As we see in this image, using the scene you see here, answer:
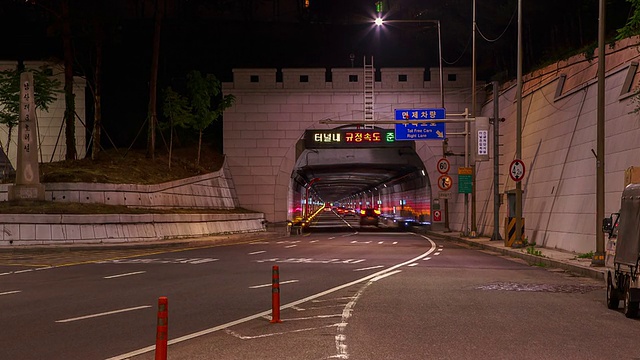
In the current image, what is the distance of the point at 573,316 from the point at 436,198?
136 ft

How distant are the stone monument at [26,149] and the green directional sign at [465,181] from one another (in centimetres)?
2227

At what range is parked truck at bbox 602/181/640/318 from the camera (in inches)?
460

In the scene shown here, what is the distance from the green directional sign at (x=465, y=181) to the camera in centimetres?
4147

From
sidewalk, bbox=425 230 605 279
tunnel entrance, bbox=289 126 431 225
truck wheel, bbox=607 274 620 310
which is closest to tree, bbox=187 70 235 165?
tunnel entrance, bbox=289 126 431 225

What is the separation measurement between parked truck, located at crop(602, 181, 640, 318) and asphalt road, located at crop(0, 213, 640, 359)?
0.33 metres

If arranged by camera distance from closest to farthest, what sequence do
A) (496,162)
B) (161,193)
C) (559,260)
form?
1. (559,260)
2. (496,162)
3. (161,193)

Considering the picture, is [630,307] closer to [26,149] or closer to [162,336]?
[162,336]

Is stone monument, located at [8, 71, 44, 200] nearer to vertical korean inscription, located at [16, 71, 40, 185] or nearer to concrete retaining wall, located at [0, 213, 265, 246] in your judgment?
vertical korean inscription, located at [16, 71, 40, 185]

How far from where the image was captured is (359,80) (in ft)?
A: 170

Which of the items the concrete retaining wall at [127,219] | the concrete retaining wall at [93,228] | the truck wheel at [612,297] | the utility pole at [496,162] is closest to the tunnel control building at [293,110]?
the concrete retaining wall at [127,219]

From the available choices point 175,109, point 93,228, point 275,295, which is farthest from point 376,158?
point 275,295

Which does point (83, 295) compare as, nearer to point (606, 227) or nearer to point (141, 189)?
point (606, 227)

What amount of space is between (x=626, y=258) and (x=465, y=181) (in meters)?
29.6

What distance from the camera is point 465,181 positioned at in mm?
41531
